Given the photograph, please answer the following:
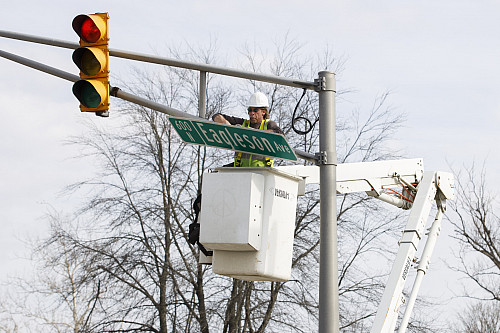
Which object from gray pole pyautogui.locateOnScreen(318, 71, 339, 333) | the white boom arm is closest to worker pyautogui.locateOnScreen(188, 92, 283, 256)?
gray pole pyautogui.locateOnScreen(318, 71, 339, 333)

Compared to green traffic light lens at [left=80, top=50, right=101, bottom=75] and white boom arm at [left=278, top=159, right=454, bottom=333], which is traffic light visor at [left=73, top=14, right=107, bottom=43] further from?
white boom arm at [left=278, top=159, right=454, bottom=333]

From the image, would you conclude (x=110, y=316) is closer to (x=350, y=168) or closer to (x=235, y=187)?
(x=350, y=168)

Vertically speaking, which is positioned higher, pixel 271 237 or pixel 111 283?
pixel 111 283

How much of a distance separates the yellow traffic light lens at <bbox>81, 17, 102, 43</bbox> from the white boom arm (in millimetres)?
4392

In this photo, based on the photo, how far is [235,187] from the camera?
24.2ft

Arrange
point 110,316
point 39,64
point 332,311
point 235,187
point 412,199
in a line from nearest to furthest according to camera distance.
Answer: point 235,187 < point 332,311 < point 39,64 < point 412,199 < point 110,316

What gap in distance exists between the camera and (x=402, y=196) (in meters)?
13.0

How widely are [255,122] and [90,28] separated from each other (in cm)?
193

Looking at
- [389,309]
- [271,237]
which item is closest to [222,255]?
[271,237]

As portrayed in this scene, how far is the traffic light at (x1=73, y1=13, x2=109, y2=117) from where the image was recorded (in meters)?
8.12

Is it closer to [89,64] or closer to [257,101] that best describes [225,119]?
[257,101]

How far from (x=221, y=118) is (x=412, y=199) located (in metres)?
5.66

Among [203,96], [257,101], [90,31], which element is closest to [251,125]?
[257,101]

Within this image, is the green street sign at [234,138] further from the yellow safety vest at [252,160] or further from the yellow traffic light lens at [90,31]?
the yellow traffic light lens at [90,31]
